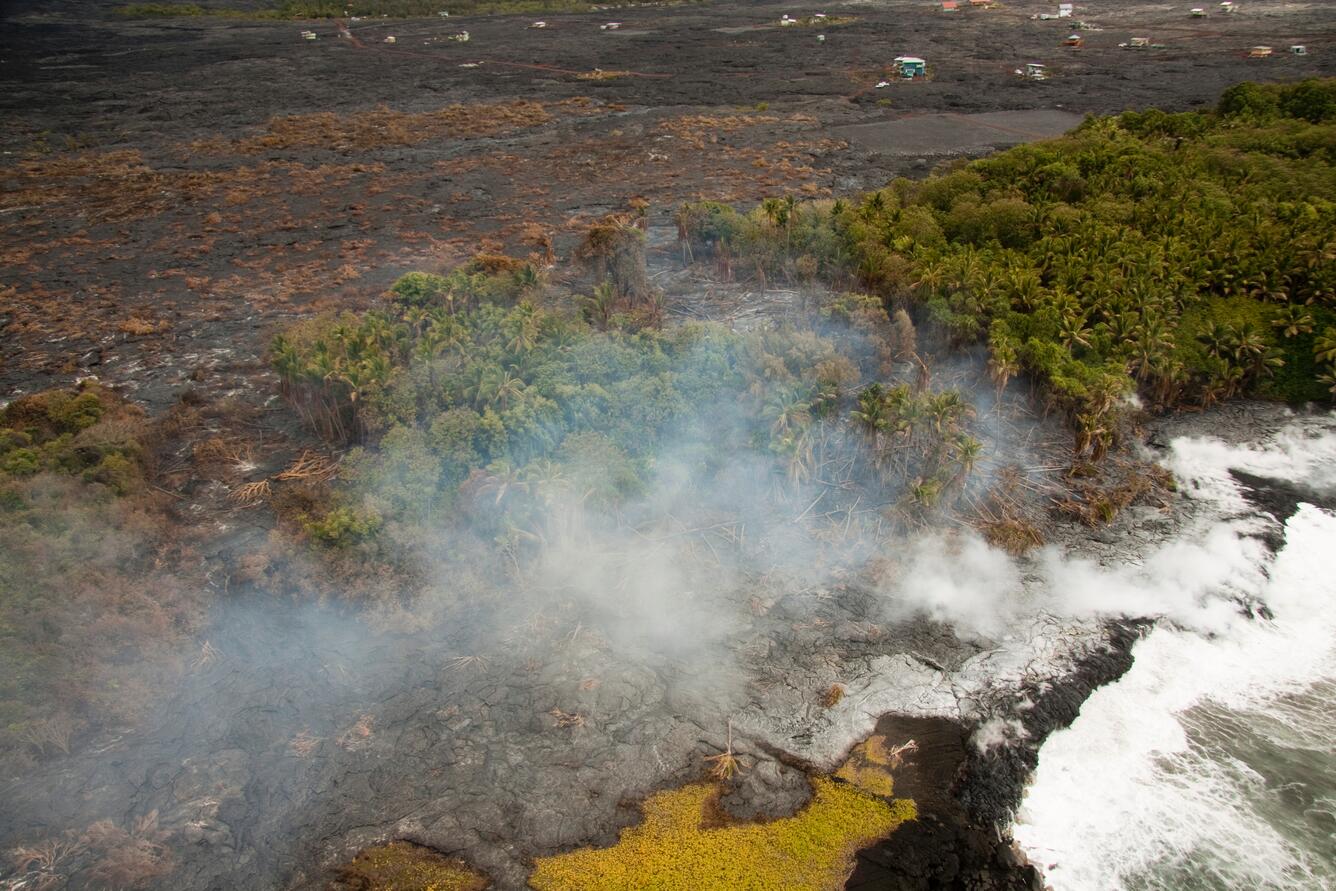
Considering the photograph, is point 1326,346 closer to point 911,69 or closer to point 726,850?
point 726,850

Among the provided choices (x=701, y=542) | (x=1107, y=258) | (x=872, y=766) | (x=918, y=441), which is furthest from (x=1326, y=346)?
(x=872, y=766)

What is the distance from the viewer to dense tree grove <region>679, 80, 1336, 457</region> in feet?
85.6

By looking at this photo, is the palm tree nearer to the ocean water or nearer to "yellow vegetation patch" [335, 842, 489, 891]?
the ocean water

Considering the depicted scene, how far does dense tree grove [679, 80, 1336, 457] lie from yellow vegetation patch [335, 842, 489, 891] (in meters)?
20.6

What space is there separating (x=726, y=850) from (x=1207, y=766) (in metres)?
10.3

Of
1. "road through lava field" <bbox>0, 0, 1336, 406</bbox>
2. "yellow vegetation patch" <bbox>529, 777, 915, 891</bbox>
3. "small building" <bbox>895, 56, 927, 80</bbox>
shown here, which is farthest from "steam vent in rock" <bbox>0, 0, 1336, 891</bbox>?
"small building" <bbox>895, 56, 927, 80</bbox>

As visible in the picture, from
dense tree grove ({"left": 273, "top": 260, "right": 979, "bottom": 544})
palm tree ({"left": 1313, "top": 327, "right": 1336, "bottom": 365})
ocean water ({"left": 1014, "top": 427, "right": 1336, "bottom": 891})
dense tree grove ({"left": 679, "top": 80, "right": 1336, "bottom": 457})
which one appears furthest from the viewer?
dense tree grove ({"left": 679, "top": 80, "right": 1336, "bottom": 457})

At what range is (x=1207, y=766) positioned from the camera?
16.2 meters

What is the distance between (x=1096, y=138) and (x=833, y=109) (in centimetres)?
2679

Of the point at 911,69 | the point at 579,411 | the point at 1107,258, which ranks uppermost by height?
the point at 911,69

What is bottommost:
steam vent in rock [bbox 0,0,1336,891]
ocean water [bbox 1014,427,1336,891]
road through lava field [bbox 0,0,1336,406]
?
ocean water [bbox 1014,427,1336,891]

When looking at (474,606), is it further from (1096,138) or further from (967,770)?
(1096,138)

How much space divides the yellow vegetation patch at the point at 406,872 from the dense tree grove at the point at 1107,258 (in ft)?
67.6

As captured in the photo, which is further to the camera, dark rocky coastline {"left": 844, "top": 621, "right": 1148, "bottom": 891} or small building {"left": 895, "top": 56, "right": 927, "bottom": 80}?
small building {"left": 895, "top": 56, "right": 927, "bottom": 80}
